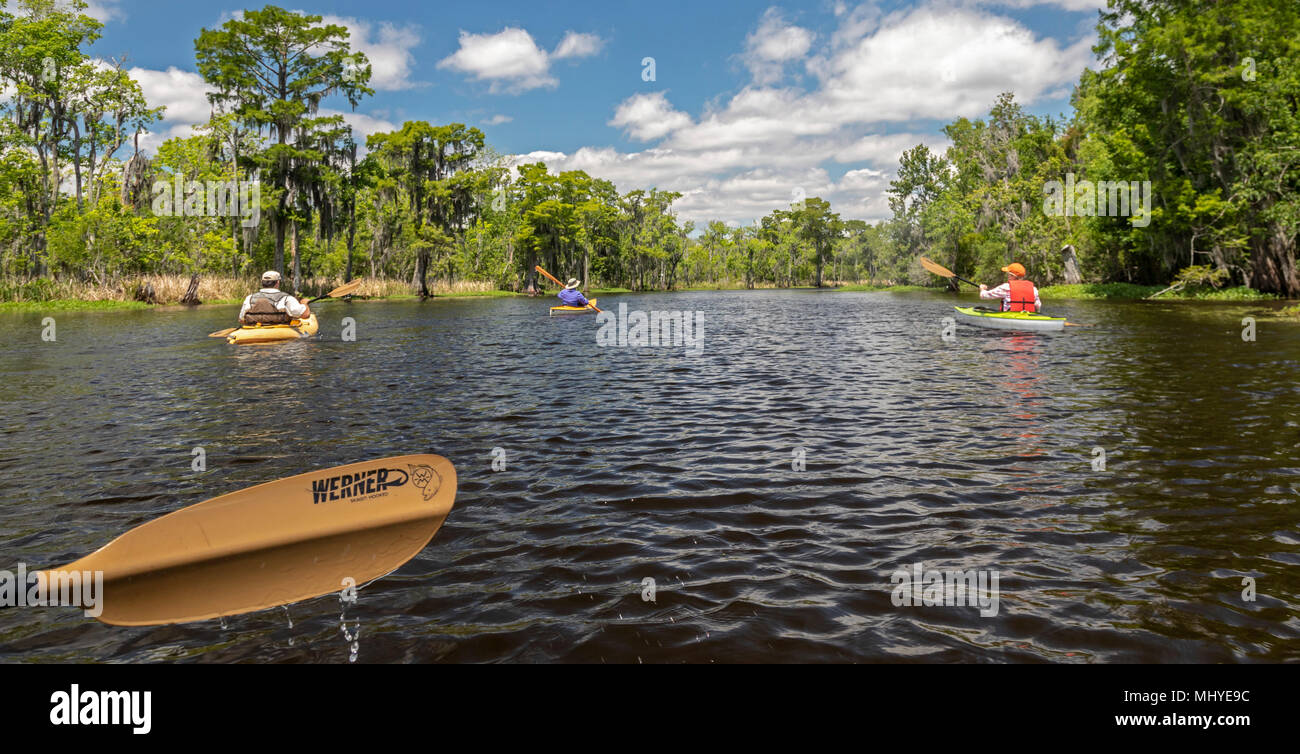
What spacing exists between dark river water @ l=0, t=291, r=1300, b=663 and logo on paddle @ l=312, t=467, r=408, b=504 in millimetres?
651

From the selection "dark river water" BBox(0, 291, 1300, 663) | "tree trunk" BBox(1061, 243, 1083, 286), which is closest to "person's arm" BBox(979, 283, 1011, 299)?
"dark river water" BBox(0, 291, 1300, 663)

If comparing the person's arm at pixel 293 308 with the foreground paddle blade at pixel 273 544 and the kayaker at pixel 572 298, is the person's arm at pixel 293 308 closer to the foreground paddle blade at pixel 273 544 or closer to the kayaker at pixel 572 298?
the kayaker at pixel 572 298

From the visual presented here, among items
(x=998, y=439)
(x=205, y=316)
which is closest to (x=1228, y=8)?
(x=998, y=439)

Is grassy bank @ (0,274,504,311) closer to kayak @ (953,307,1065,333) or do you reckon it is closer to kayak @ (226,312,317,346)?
kayak @ (226,312,317,346)

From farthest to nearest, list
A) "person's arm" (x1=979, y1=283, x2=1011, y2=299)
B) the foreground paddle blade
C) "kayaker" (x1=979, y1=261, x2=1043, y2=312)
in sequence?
1. "person's arm" (x1=979, y1=283, x2=1011, y2=299)
2. "kayaker" (x1=979, y1=261, x2=1043, y2=312)
3. the foreground paddle blade

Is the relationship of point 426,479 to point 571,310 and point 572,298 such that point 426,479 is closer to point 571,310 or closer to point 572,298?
point 571,310

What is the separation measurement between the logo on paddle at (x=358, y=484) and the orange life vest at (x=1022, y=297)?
22.4 m

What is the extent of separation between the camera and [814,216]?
123812 millimetres

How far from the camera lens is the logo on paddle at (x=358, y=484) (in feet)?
17.2

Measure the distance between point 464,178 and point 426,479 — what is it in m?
66.0

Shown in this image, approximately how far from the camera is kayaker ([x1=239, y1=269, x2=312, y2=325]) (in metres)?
20.9

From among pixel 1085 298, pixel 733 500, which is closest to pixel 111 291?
pixel 733 500
